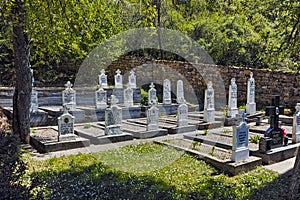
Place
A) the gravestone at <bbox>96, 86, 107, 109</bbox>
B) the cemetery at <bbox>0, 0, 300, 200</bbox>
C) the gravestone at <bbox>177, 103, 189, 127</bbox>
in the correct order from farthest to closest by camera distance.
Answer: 1. the gravestone at <bbox>96, 86, 107, 109</bbox>
2. the gravestone at <bbox>177, 103, 189, 127</bbox>
3. the cemetery at <bbox>0, 0, 300, 200</bbox>

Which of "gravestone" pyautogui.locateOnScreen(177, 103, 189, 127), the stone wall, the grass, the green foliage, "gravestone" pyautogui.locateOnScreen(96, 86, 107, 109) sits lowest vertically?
the grass

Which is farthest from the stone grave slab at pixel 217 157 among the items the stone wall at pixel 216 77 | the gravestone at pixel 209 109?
the stone wall at pixel 216 77

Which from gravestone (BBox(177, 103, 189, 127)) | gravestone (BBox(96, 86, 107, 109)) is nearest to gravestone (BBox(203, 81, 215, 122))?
gravestone (BBox(177, 103, 189, 127))

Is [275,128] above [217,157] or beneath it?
above

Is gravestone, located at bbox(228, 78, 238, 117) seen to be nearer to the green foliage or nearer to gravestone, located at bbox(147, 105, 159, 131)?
gravestone, located at bbox(147, 105, 159, 131)

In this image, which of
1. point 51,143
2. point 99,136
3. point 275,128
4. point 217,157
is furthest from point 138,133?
point 275,128

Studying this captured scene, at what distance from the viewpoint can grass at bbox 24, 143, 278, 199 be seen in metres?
4.43

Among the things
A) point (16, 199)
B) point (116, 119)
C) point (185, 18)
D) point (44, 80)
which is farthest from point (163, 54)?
point (16, 199)

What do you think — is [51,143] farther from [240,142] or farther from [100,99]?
[100,99]

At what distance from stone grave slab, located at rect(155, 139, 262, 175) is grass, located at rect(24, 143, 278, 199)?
0.44 ft

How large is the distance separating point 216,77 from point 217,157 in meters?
8.66

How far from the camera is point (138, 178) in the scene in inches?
196

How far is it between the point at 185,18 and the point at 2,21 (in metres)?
13.7

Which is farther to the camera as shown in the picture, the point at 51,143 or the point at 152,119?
the point at 152,119
